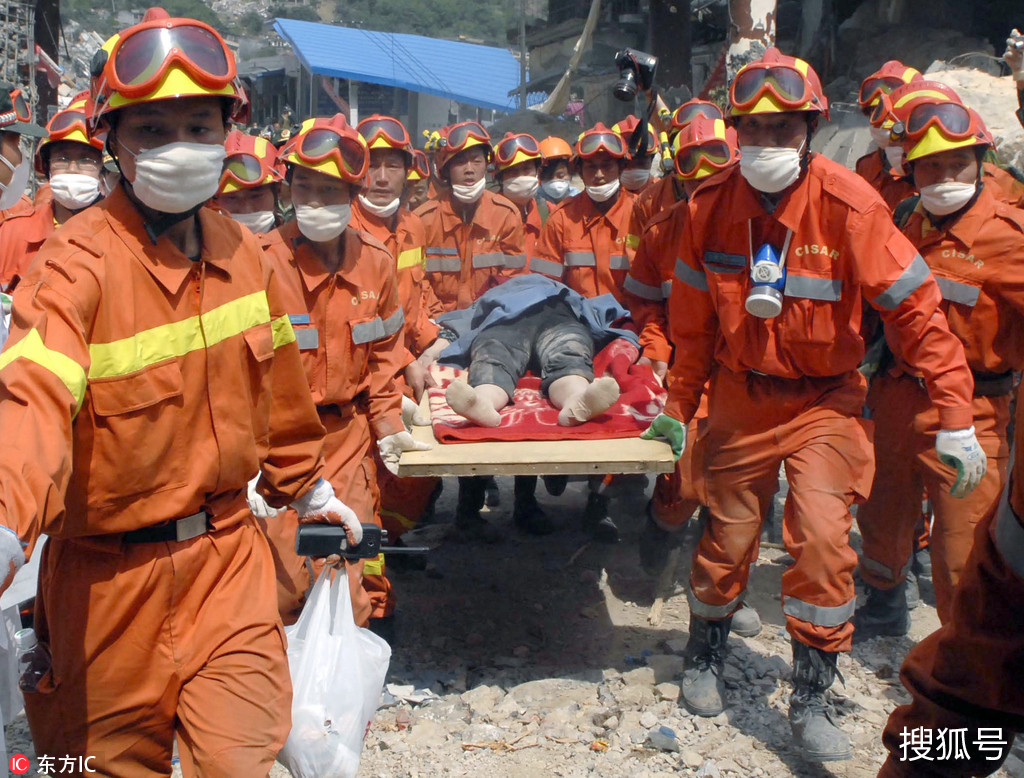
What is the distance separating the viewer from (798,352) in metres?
4.00

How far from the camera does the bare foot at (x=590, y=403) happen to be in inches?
183

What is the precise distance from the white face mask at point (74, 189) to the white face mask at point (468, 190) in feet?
8.60

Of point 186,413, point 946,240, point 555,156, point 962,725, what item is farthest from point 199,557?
point 555,156

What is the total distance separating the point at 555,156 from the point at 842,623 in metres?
5.63

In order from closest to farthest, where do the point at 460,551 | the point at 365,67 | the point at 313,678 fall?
the point at 313,678, the point at 460,551, the point at 365,67

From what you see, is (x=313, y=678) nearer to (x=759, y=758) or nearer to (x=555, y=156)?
(x=759, y=758)

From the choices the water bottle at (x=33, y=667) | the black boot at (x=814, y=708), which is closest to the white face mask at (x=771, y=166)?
the black boot at (x=814, y=708)

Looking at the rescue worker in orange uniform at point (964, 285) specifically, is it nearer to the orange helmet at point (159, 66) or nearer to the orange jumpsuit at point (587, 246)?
the orange jumpsuit at point (587, 246)

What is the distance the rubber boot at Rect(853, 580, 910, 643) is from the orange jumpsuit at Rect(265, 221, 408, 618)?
7.53 feet

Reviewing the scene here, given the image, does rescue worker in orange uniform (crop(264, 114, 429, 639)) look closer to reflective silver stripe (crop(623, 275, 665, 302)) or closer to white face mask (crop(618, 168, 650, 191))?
reflective silver stripe (crop(623, 275, 665, 302))

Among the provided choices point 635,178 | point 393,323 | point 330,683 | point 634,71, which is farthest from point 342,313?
point 635,178

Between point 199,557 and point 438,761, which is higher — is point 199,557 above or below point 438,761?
above

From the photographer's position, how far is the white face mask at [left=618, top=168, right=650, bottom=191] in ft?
24.3

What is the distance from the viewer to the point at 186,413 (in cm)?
254
